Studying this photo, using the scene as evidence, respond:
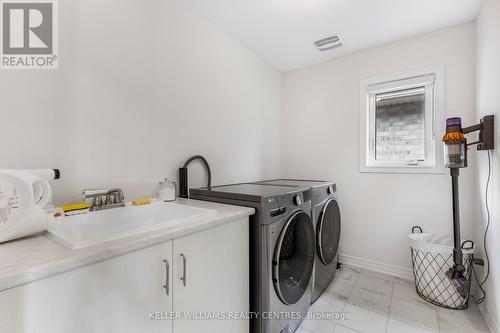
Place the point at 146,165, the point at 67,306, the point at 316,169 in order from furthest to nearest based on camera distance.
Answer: the point at 316,169 → the point at 146,165 → the point at 67,306

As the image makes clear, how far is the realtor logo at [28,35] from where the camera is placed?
1.08m

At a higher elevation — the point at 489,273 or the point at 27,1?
the point at 27,1

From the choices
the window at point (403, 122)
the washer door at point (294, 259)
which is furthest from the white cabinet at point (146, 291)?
the window at point (403, 122)

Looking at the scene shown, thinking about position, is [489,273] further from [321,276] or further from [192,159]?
[192,159]

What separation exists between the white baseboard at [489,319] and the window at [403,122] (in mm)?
1079

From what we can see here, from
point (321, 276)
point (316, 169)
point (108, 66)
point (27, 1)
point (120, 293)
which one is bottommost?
point (321, 276)

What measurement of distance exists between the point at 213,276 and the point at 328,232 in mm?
1351

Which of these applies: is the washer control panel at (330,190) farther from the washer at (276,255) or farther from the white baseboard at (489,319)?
the white baseboard at (489,319)

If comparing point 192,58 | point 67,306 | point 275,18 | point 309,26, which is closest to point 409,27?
point 309,26

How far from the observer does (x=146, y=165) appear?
Answer: 60.1 inches

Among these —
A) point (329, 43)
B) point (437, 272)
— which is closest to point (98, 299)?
point (437, 272)

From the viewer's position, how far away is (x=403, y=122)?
232 centimetres

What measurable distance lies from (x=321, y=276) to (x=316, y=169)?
123 centimetres

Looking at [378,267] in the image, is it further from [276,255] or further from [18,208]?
[18,208]
